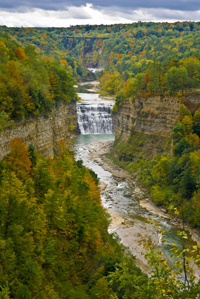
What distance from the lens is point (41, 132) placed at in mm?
56688

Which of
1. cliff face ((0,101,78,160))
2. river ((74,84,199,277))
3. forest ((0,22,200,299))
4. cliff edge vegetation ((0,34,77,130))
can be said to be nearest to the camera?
forest ((0,22,200,299))

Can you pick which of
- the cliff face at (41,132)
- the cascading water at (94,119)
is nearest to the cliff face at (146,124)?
the cliff face at (41,132)

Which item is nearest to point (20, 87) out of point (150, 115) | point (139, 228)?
point (139, 228)

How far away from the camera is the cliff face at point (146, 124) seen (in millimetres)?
85562

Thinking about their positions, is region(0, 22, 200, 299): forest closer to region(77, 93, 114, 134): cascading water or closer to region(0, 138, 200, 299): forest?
region(0, 138, 200, 299): forest

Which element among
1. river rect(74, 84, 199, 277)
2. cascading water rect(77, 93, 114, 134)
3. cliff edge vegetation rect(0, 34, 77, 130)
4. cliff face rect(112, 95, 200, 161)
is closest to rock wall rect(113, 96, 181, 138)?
cliff face rect(112, 95, 200, 161)

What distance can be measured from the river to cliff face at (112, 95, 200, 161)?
6.49 m

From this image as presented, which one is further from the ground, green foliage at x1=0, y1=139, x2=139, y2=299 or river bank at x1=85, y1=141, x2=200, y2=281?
green foliage at x1=0, y1=139, x2=139, y2=299

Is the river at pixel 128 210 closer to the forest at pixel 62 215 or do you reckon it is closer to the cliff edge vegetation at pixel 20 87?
the forest at pixel 62 215

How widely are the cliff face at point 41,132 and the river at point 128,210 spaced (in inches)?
591

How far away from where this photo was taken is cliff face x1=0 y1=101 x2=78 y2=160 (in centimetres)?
4503

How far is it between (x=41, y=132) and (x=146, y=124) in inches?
1656

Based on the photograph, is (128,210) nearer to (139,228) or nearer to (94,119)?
(139,228)

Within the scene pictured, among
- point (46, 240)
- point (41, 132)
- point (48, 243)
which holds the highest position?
point (41, 132)
